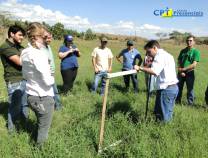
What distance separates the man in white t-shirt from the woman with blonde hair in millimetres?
1606

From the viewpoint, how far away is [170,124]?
16.8 feet

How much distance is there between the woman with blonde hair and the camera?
159 inches

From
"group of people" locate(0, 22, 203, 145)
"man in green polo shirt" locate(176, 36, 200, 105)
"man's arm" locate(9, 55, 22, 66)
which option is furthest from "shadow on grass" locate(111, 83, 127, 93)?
"man's arm" locate(9, 55, 22, 66)

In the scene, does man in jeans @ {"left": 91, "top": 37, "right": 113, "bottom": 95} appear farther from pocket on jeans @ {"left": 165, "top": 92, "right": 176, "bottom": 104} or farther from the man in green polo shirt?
pocket on jeans @ {"left": 165, "top": 92, "right": 176, "bottom": 104}

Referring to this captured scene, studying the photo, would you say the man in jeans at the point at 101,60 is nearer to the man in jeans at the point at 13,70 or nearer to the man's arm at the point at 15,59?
the man in jeans at the point at 13,70

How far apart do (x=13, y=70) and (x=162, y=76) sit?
2.59 metres

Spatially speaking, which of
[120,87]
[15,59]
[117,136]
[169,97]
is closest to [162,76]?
[169,97]

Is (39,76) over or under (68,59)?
over

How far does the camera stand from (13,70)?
16.8 feet

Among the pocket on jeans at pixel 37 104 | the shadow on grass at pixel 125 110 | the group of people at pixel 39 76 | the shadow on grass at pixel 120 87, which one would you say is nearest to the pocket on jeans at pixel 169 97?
the group of people at pixel 39 76

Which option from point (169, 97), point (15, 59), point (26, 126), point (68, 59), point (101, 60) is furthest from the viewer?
point (101, 60)

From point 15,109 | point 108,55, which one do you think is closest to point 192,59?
point 108,55

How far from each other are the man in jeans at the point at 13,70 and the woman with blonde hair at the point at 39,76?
2.76ft

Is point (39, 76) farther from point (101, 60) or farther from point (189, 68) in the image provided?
point (189, 68)
